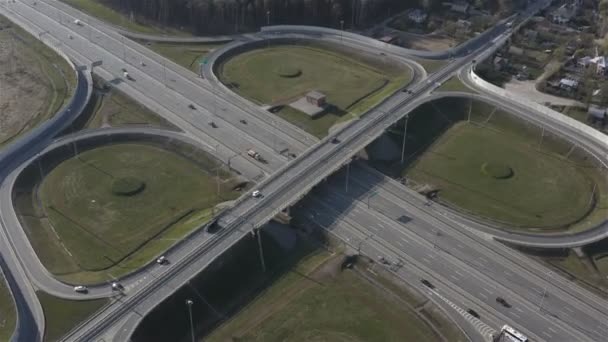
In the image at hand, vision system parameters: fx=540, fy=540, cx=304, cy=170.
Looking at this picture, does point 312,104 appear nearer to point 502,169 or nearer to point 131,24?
point 502,169

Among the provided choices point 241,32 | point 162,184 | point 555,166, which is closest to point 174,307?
point 162,184

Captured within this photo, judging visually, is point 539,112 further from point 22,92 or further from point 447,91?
point 22,92

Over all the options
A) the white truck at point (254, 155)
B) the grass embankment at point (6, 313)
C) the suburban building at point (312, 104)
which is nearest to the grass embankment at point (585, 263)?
the white truck at point (254, 155)

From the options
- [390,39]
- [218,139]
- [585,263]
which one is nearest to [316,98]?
Answer: [218,139]

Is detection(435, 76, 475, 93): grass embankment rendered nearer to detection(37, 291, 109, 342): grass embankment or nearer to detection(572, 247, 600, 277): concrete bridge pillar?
detection(572, 247, 600, 277): concrete bridge pillar

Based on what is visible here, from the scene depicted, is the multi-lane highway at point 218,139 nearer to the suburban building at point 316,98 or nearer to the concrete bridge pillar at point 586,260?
the concrete bridge pillar at point 586,260

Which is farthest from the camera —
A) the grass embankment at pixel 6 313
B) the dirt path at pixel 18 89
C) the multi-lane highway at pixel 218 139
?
the dirt path at pixel 18 89

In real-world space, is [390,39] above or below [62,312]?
above
